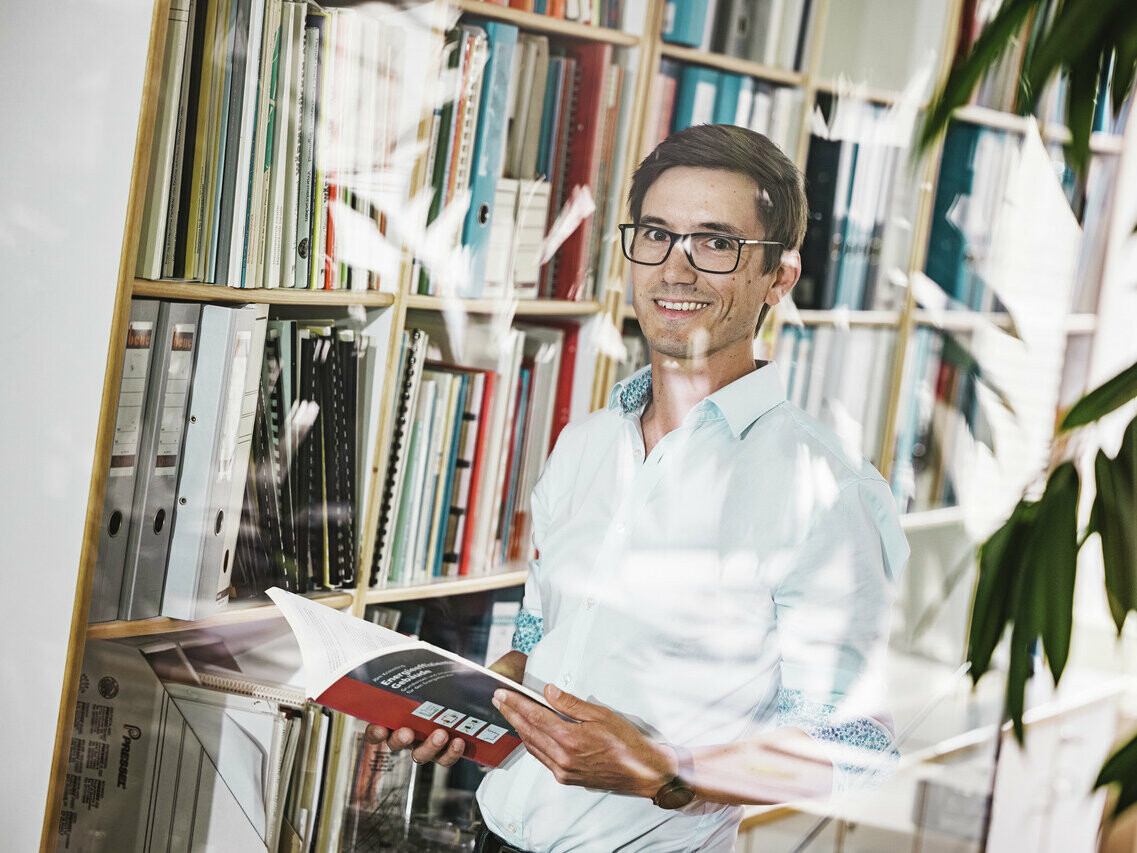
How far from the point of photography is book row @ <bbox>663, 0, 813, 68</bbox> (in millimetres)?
1411

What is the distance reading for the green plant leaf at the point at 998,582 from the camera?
1.01m

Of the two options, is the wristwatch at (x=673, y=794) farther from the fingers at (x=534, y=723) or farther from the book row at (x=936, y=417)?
the book row at (x=936, y=417)

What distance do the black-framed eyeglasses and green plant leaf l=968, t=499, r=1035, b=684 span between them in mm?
437

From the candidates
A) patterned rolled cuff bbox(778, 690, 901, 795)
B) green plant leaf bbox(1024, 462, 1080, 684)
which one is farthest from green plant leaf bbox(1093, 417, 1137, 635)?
patterned rolled cuff bbox(778, 690, 901, 795)

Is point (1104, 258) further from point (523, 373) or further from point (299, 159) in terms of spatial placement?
point (299, 159)

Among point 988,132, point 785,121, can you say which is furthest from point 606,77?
point 988,132

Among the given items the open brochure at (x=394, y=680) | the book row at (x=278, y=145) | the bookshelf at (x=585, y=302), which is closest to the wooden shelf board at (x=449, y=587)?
the bookshelf at (x=585, y=302)

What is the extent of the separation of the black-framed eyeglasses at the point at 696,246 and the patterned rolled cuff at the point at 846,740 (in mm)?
520

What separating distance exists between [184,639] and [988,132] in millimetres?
1240

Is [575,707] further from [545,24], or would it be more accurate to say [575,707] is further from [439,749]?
[545,24]

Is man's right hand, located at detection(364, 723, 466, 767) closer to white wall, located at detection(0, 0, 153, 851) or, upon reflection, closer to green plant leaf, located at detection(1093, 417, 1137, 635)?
white wall, located at detection(0, 0, 153, 851)

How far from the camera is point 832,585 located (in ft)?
4.17

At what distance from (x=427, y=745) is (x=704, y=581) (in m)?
0.39

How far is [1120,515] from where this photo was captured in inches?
39.1
